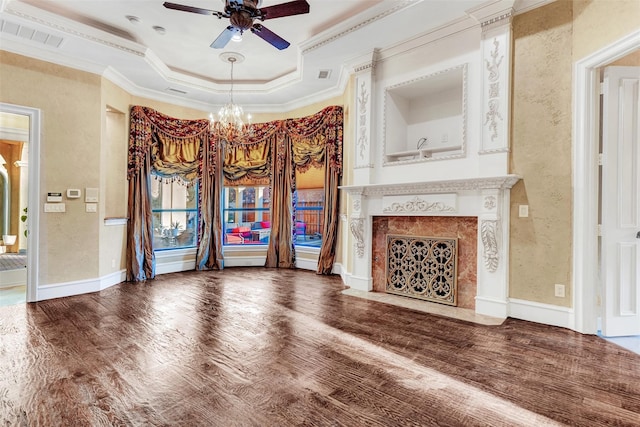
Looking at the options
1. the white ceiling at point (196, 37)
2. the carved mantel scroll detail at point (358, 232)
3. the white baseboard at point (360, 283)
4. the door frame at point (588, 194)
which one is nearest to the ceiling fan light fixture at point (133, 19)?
the white ceiling at point (196, 37)

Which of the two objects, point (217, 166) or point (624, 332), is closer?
point (624, 332)

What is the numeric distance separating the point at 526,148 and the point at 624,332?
6.45 feet

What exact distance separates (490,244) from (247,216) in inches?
190

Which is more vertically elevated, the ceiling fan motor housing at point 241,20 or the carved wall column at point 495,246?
the ceiling fan motor housing at point 241,20

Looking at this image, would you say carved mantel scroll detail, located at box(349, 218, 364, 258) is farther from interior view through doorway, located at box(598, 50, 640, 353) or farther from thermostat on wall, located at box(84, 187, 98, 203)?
thermostat on wall, located at box(84, 187, 98, 203)

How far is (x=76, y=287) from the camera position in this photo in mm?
A: 4613

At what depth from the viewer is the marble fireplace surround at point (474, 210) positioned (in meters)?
3.54

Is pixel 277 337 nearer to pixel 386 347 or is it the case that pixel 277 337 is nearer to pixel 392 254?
pixel 386 347

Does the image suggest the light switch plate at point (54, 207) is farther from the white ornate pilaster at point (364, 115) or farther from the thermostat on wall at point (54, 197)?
the white ornate pilaster at point (364, 115)

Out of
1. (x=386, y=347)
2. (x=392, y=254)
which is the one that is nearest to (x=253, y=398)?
(x=386, y=347)

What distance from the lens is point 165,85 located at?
560 cm

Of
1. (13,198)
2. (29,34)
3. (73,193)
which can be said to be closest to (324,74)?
(29,34)

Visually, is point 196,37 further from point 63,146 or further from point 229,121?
point 63,146

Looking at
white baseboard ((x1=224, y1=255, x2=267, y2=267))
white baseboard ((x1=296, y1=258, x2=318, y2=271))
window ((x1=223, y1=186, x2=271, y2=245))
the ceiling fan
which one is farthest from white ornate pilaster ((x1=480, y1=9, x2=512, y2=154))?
white baseboard ((x1=224, y1=255, x2=267, y2=267))
